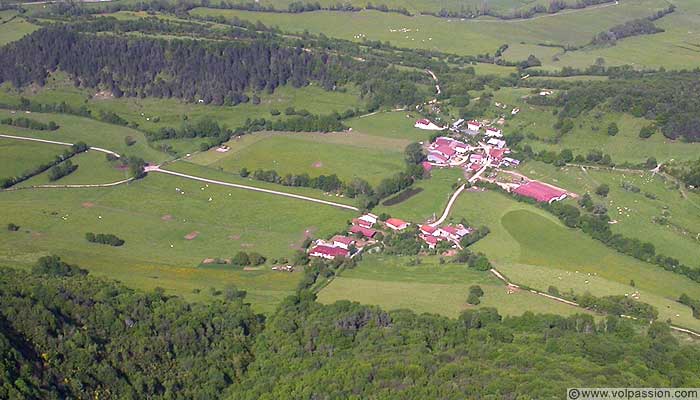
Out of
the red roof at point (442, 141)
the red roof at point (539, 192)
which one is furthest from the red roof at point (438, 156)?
the red roof at point (539, 192)

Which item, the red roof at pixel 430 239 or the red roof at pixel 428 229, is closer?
the red roof at pixel 430 239

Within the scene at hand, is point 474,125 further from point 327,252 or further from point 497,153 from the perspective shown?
point 327,252

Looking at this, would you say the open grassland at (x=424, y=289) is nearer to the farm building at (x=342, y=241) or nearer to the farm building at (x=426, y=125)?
the farm building at (x=342, y=241)

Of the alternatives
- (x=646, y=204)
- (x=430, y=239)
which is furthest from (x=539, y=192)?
(x=430, y=239)

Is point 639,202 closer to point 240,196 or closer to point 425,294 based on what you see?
point 425,294

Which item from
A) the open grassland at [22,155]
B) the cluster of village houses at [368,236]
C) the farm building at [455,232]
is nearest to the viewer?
the cluster of village houses at [368,236]

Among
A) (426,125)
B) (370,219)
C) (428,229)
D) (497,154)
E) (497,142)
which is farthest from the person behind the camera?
(426,125)

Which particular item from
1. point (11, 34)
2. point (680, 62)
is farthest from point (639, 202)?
point (11, 34)
